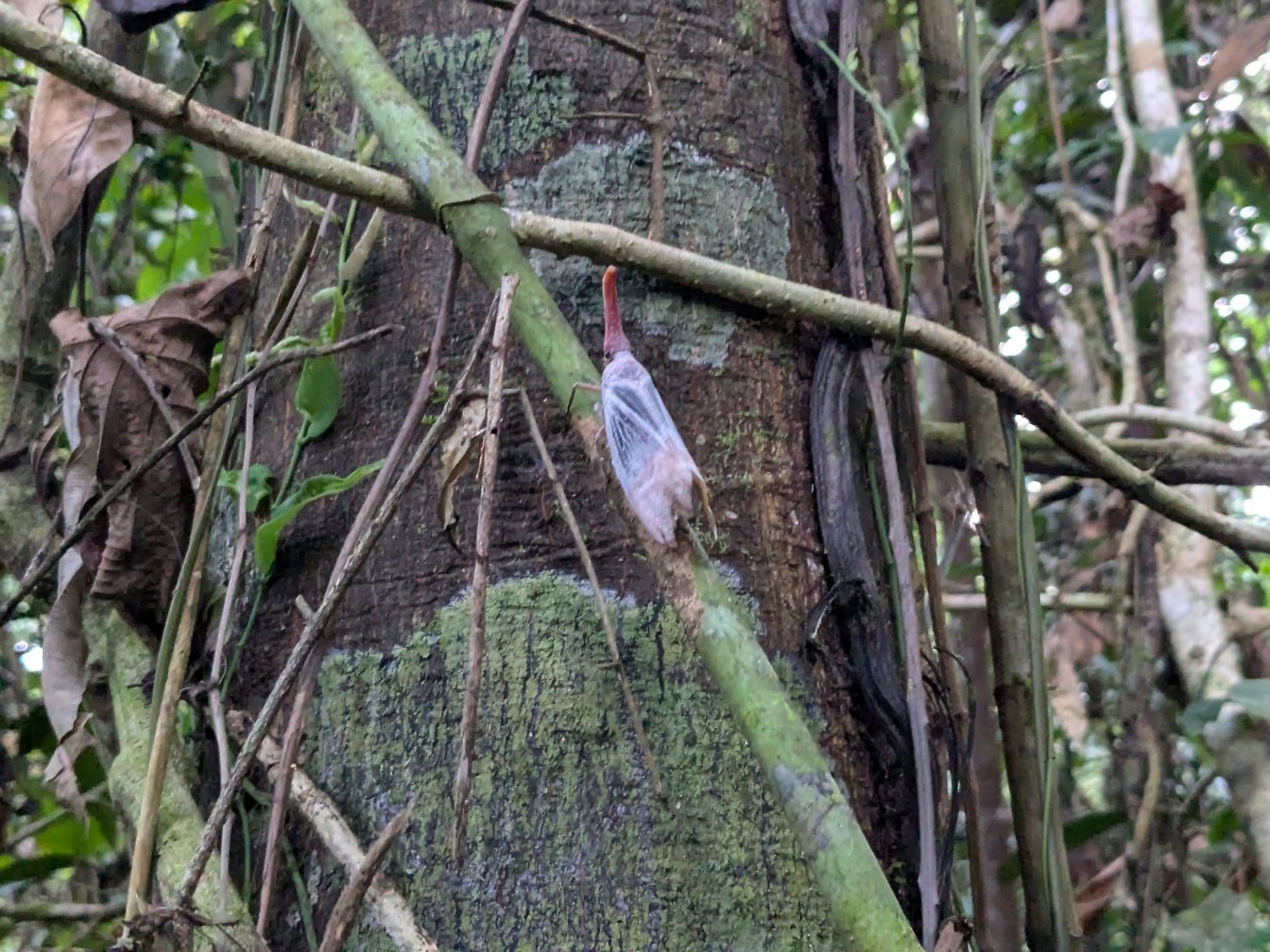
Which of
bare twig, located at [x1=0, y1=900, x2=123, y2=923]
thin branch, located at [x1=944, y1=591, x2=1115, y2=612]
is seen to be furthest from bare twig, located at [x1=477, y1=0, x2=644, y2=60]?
thin branch, located at [x1=944, y1=591, x2=1115, y2=612]

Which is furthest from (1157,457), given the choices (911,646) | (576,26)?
(576,26)

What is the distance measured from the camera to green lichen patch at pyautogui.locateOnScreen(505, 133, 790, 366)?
80 cm

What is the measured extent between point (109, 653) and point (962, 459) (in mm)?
782

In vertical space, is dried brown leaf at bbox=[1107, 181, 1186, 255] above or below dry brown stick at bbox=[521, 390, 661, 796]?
above

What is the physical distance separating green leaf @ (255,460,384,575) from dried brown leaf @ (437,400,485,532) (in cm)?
7

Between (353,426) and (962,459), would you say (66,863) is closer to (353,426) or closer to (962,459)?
(353,426)

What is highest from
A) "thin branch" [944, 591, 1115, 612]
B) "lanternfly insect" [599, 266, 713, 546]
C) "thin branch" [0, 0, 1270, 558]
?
"thin branch" [0, 0, 1270, 558]

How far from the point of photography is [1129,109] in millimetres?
2188

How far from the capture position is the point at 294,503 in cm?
79

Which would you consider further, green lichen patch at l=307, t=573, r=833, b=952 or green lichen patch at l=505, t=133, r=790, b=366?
green lichen patch at l=505, t=133, r=790, b=366

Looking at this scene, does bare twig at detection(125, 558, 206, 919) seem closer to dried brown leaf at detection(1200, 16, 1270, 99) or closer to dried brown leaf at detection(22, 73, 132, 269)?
dried brown leaf at detection(22, 73, 132, 269)

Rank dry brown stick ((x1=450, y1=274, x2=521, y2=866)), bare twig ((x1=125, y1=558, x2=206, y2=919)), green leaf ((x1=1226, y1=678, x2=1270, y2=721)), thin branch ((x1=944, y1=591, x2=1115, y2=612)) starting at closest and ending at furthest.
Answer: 1. dry brown stick ((x1=450, y1=274, x2=521, y2=866))
2. bare twig ((x1=125, y1=558, x2=206, y2=919))
3. green leaf ((x1=1226, y1=678, x2=1270, y2=721))
4. thin branch ((x1=944, y1=591, x2=1115, y2=612))

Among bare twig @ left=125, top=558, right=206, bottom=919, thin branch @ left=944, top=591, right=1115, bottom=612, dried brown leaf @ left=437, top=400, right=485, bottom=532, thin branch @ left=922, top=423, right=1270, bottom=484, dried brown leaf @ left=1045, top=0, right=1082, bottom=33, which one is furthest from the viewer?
dried brown leaf @ left=1045, top=0, right=1082, bottom=33

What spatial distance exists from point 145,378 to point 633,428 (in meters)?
0.46
